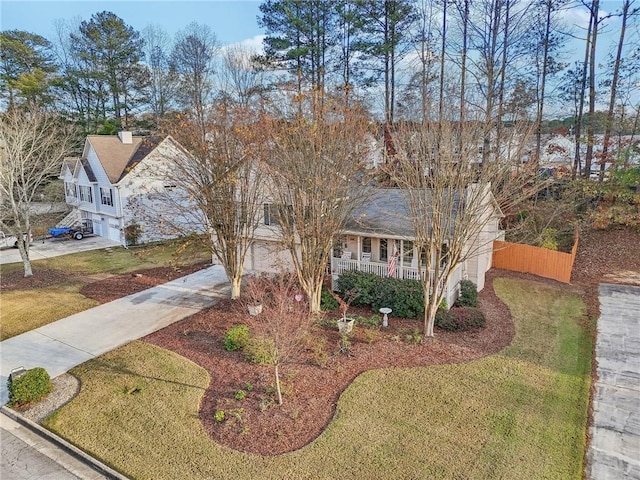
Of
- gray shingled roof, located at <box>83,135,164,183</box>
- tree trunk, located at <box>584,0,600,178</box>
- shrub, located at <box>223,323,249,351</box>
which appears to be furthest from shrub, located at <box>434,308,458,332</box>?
gray shingled roof, located at <box>83,135,164,183</box>

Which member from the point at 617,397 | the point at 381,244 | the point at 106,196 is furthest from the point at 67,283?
the point at 617,397

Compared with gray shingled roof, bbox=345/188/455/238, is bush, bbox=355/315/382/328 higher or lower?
lower

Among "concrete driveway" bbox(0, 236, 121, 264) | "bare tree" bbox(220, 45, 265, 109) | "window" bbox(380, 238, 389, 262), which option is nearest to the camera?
"window" bbox(380, 238, 389, 262)

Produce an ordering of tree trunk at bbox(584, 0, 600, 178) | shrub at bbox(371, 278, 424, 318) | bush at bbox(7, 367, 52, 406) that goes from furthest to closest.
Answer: tree trunk at bbox(584, 0, 600, 178)
shrub at bbox(371, 278, 424, 318)
bush at bbox(7, 367, 52, 406)

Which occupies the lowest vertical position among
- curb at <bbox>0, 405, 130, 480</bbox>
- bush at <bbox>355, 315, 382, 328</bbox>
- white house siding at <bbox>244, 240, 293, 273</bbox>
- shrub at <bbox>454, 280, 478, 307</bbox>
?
curb at <bbox>0, 405, 130, 480</bbox>

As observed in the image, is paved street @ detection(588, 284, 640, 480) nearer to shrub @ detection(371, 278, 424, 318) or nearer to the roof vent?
shrub @ detection(371, 278, 424, 318)

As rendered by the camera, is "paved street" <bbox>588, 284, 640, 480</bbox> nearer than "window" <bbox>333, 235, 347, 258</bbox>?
Yes

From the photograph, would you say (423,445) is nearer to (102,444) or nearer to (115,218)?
(102,444)
